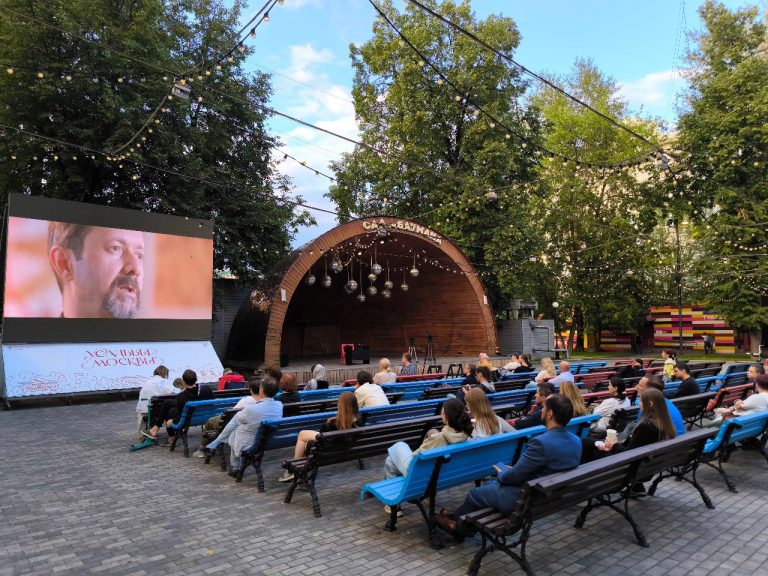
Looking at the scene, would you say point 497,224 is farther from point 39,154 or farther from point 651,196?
point 39,154

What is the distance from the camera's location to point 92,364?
12984 mm

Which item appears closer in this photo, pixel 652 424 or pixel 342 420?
pixel 652 424

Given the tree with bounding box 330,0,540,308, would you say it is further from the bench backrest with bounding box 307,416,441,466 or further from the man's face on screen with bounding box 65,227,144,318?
the bench backrest with bounding box 307,416,441,466

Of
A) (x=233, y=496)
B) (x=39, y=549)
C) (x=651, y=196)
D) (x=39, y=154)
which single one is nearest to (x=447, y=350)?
(x=651, y=196)

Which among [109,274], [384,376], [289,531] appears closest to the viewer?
[289,531]

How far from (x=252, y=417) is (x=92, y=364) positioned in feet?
30.5

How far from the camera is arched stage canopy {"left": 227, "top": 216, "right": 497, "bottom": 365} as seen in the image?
16375 mm

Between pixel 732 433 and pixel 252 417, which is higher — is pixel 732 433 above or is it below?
below

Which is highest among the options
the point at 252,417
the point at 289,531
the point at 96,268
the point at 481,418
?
the point at 96,268

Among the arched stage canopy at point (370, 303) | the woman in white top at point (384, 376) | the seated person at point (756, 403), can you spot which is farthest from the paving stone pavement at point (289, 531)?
the arched stage canopy at point (370, 303)

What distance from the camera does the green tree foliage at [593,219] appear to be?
30578 millimetres

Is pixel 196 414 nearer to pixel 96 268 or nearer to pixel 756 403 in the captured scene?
pixel 756 403

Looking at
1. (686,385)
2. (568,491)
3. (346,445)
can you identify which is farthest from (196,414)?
(686,385)

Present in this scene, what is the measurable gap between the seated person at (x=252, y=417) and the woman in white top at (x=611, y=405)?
363 centimetres
